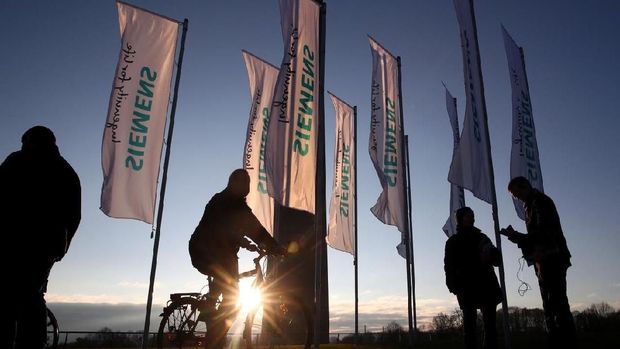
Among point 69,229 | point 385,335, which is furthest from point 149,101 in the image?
point 385,335

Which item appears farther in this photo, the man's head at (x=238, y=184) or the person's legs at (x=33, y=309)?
the man's head at (x=238, y=184)

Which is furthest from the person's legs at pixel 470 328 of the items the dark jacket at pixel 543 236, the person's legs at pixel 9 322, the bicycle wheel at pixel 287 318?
the person's legs at pixel 9 322

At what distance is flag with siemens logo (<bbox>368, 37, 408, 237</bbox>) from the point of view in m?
14.2

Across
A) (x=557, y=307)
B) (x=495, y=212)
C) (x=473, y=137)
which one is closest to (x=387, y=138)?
(x=473, y=137)

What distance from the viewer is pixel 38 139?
12.5 feet

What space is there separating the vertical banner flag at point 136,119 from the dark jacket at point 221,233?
6132mm

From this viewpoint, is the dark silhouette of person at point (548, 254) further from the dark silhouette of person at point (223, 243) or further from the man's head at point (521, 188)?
the dark silhouette of person at point (223, 243)

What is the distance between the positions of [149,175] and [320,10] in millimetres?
5446

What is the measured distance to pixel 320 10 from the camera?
10.5 metres

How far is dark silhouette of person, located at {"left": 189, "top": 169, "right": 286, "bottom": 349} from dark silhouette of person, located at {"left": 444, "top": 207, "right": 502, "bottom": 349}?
2668 mm

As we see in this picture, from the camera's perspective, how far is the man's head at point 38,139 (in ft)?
12.5

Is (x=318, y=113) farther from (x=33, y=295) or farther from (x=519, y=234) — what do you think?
(x=33, y=295)

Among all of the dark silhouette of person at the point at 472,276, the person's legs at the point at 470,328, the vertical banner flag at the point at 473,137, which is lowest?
the person's legs at the point at 470,328

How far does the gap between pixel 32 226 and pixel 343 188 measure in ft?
48.1
